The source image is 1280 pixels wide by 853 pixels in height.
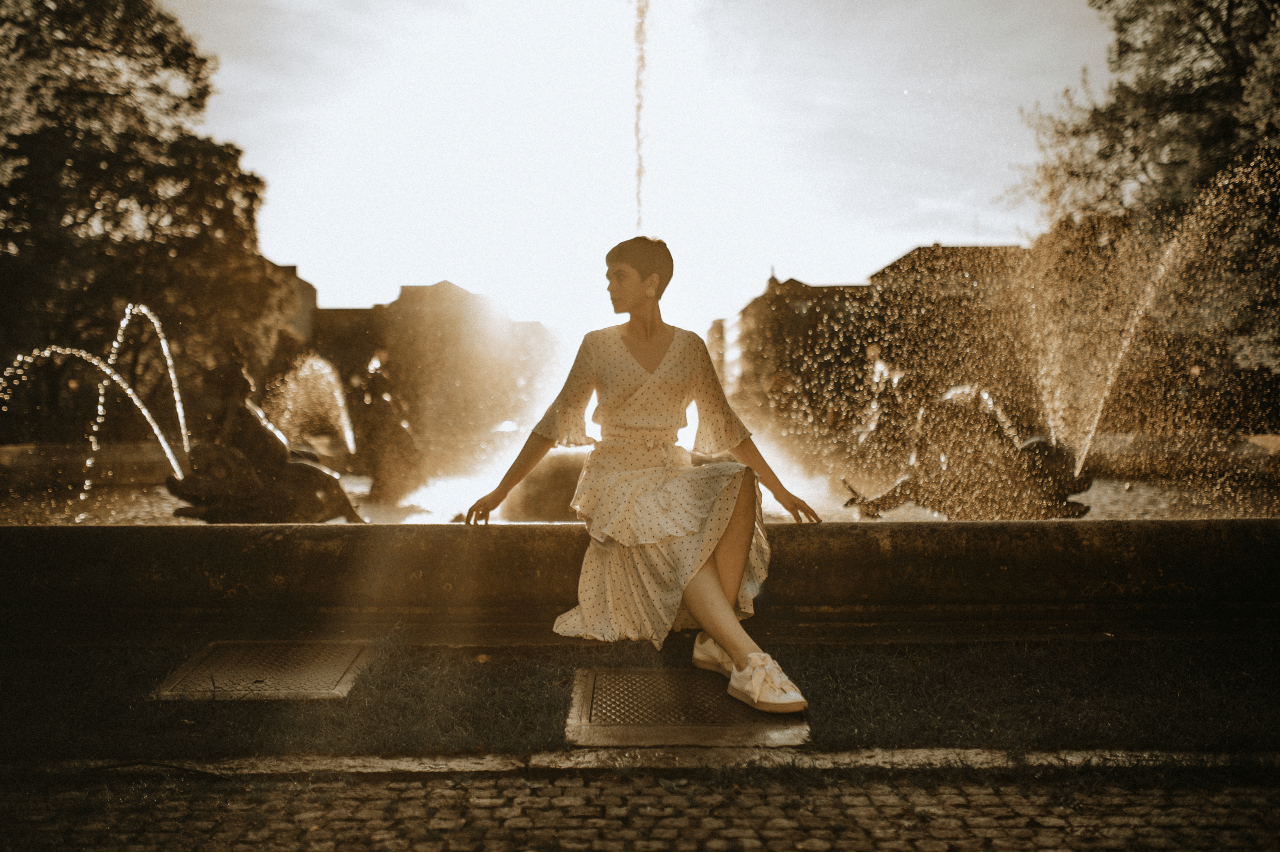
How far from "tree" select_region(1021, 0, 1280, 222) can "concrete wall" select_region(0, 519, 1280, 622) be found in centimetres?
1770

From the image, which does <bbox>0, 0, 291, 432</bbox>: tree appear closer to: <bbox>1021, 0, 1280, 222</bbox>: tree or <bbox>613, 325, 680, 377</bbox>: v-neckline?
<bbox>613, 325, 680, 377</bbox>: v-neckline

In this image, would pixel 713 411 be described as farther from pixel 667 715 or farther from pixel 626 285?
pixel 667 715

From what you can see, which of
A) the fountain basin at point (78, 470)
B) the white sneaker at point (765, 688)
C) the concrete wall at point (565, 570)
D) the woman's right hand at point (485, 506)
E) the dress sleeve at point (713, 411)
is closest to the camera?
the white sneaker at point (765, 688)

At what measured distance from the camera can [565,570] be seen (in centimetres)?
397

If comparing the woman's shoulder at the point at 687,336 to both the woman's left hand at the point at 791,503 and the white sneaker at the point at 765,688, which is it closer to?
the woman's left hand at the point at 791,503

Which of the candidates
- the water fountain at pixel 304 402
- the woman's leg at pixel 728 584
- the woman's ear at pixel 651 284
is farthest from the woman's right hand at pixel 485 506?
the water fountain at pixel 304 402

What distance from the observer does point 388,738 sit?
2926 millimetres

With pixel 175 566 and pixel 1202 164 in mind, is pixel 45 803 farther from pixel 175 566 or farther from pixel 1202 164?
pixel 1202 164

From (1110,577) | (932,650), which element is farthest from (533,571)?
(1110,577)

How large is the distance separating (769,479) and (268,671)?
230 centimetres

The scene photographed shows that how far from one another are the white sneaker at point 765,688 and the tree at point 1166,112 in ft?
64.2

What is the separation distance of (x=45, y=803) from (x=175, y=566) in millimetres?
1527

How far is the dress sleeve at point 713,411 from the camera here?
3865 millimetres

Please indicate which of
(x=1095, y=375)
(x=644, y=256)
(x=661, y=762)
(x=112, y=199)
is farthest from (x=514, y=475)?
(x=112, y=199)
